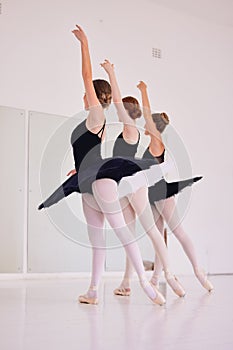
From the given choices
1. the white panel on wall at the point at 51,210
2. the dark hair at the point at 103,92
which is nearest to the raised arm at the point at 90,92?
the dark hair at the point at 103,92

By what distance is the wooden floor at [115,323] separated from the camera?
183 cm

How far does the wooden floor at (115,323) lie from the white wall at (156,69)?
260 centimetres

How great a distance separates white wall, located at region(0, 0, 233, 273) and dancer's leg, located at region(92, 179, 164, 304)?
8.50ft

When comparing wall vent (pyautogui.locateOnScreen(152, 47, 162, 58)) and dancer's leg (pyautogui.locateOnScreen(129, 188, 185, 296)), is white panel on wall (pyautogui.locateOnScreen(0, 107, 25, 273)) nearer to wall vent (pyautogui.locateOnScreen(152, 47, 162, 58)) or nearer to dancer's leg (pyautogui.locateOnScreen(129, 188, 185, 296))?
wall vent (pyautogui.locateOnScreen(152, 47, 162, 58))

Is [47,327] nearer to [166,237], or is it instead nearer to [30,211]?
[30,211]

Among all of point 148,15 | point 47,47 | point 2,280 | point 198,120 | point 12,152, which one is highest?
point 148,15

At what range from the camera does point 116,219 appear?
116 inches

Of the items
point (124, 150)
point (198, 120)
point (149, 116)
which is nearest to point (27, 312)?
point (124, 150)

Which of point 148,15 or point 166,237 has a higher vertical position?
point 148,15

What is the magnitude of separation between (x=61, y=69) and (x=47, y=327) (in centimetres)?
381

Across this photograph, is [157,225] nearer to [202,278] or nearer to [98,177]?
[202,278]

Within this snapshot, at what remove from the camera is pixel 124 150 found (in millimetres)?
3350

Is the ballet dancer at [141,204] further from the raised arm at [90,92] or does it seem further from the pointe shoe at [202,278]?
the pointe shoe at [202,278]

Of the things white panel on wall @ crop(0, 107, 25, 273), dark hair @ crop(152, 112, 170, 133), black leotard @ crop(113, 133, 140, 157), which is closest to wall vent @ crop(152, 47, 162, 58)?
white panel on wall @ crop(0, 107, 25, 273)
